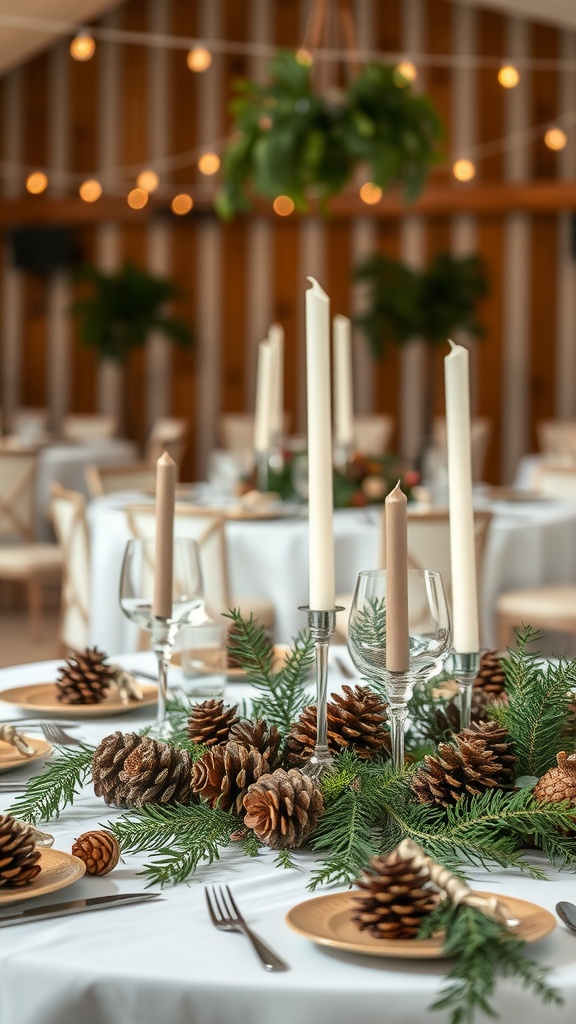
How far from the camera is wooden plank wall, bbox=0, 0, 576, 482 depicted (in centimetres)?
1126

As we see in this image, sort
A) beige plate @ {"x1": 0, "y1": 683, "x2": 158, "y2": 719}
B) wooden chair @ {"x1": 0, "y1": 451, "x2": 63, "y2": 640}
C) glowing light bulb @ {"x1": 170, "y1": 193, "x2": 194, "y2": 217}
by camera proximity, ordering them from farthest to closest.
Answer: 1. glowing light bulb @ {"x1": 170, "y1": 193, "x2": 194, "y2": 217}
2. wooden chair @ {"x1": 0, "y1": 451, "x2": 63, "y2": 640}
3. beige plate @ {"x1": 0, "y1": 683, "x2": 158, "y2": 719}

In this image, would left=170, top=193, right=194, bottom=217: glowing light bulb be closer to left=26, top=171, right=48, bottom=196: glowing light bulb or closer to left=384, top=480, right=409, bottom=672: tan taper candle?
left=26, top=171, right=48, bottom=196: glowing light bulb

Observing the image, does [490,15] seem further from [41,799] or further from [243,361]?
[41,799]

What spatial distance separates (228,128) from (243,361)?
213 cm

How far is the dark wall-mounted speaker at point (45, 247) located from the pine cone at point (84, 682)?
1048 centimetres

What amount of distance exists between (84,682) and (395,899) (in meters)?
0.85

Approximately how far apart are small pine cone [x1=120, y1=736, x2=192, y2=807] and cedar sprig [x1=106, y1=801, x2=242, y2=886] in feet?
0.08

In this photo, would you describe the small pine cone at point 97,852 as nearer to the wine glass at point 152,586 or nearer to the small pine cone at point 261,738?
the small pine cone at point 261,738

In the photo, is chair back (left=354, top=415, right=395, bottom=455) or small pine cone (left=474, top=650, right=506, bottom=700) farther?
chair back (left=354, top=415, right=395, bottom=455)

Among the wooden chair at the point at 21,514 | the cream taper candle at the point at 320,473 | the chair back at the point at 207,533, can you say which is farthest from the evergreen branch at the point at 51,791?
the wooden chair at the point at 21,514

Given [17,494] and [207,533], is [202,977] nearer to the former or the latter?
[207,533]

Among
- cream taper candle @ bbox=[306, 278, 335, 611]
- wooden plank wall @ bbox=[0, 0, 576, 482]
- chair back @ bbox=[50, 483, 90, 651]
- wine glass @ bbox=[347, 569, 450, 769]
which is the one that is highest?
wooden plank wall @ bbox=[0, 0, 576, 482]

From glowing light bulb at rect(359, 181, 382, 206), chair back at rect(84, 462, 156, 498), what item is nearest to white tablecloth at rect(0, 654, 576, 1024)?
chair back at rect(84, 462, 156, 498)

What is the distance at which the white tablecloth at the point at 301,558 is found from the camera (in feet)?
13.1
